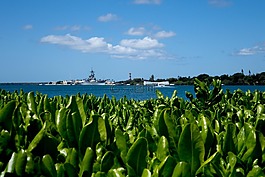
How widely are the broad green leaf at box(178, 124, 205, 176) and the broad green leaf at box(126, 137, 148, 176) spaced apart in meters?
0.12

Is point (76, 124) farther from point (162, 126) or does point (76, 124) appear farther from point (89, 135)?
point (162, 126)

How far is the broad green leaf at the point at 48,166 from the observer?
1347 mm

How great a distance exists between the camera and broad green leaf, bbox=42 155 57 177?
1.35 meters

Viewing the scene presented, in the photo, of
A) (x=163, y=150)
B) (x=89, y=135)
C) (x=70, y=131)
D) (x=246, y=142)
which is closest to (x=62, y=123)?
(x=70, y=131)

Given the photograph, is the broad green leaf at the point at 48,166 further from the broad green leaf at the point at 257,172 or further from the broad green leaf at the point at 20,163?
the broad green leaf at the point at 257,172

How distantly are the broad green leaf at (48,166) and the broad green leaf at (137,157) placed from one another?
26cm

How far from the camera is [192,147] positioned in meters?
1.32

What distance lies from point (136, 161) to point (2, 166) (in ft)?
1.61

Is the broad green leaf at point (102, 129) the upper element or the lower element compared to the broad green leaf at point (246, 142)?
upper

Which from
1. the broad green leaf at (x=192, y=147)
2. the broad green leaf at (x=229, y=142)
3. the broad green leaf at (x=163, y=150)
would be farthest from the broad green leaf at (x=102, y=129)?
the broad green leaf at (x=229, y=142)

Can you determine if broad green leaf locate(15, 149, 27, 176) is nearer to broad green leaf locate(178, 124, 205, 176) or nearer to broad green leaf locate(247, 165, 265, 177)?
broad green leaf locate(178, 124, 205, 176)

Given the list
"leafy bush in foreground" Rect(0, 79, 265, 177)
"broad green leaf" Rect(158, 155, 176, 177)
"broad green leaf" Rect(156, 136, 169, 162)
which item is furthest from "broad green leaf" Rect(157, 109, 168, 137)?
"broad green leaf" Rect(158, 155, 176, 177)

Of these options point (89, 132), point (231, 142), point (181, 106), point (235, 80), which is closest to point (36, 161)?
point (89, 132)

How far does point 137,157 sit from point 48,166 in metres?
0.30
